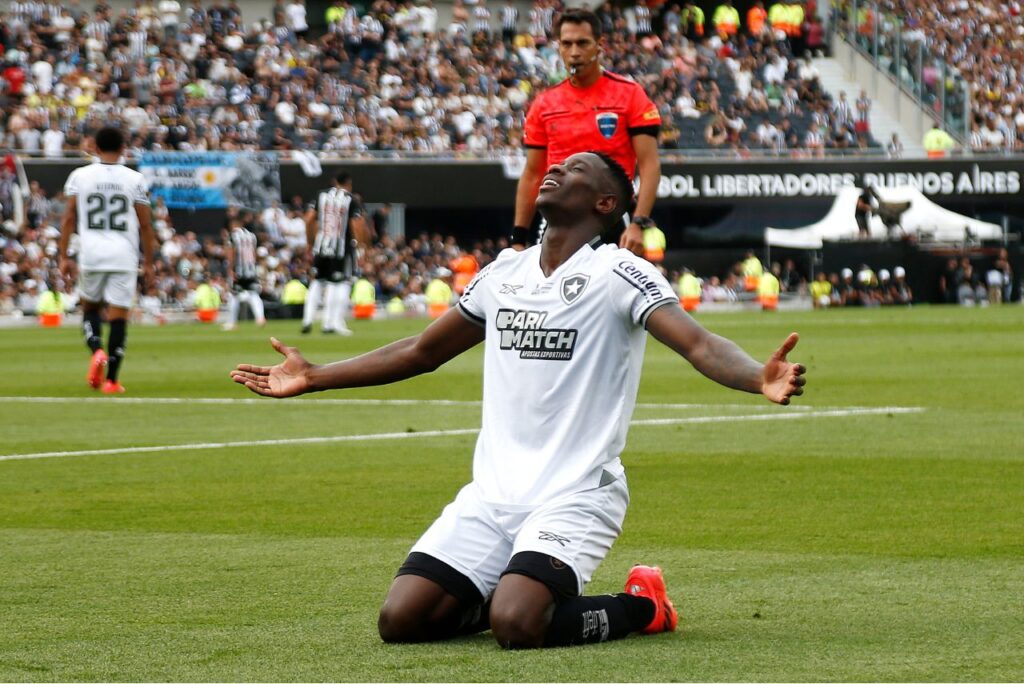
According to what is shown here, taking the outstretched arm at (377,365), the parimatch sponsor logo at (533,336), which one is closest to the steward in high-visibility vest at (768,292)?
the outstretched arm at (377,365)

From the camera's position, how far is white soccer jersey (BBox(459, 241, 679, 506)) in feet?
18.1

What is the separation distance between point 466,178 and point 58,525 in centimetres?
3632

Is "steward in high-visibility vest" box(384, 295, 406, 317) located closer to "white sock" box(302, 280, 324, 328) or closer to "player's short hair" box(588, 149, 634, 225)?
"white sock" box(302, 280, 324, 328)

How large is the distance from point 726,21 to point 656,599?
50.1m

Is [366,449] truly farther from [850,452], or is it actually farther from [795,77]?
[795,77]

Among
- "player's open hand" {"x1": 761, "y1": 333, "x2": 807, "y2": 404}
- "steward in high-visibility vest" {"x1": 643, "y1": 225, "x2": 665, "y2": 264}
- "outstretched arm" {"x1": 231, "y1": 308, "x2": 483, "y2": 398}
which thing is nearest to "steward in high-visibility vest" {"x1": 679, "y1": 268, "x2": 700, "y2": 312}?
"steward in high-visibility vest" {"x1": 643, "y1": 225, "x2": 665, "y2": 264}

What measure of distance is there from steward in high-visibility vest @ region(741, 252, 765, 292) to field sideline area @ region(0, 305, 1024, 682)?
28.3 metres

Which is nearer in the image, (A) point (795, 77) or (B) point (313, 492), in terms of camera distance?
(B) point (313, 492)

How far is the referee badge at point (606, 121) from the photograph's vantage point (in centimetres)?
1116

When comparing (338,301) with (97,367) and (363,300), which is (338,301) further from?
(97,367)

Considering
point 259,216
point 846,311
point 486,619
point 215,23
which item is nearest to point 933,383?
point 486,619

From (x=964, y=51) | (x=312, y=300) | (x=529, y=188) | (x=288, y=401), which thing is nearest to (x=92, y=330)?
(x=288, y=401)

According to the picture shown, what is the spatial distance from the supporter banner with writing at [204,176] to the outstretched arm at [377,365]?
34.0 meters

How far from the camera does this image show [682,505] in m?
8.39
